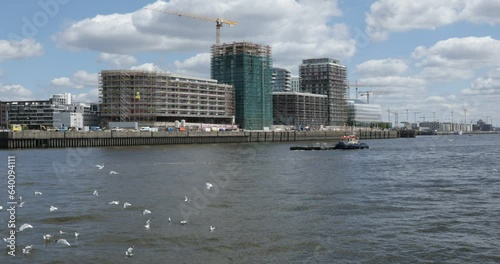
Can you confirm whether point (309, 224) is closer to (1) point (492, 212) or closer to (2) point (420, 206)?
(2) point (420, 206)

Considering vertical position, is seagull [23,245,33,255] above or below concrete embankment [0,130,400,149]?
below

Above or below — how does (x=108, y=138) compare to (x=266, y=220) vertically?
above

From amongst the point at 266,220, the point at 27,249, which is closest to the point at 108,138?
the point at 266,220

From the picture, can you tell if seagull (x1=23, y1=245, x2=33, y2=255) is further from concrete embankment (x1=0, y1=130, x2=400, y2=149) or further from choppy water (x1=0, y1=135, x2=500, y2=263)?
concrete embankment (x1=0, y1=130, x2=400, y2=149)

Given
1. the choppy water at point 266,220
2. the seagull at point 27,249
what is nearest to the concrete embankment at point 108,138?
the choppy water at point 266,220

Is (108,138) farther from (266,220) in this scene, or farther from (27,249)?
(27,249)

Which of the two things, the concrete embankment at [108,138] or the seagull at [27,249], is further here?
the concrete embankment at [108,138]

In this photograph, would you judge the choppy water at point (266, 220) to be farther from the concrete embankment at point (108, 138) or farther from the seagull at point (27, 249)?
the concrete embankment at point (108, 138)

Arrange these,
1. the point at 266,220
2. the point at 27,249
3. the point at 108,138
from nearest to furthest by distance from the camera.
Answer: the point at 27,249 < the point at 266,220 < the point at 108,138

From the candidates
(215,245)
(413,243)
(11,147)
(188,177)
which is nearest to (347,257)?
(413,243)

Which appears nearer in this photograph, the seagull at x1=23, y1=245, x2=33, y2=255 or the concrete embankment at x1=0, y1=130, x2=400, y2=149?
the seagull at x1=23, y1=245, x2=33, y2=255

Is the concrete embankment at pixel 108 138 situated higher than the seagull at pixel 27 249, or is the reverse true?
the concrete embankment at pixel 108 138

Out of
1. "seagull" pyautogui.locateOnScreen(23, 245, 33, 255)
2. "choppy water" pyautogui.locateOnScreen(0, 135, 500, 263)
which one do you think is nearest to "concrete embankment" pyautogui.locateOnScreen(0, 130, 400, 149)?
"choppy water" pyautogui.locateOnScreen(0, 135, 500, 263)

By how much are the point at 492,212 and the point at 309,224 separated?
38.1ft
